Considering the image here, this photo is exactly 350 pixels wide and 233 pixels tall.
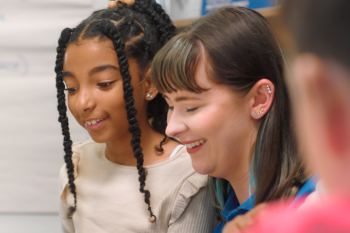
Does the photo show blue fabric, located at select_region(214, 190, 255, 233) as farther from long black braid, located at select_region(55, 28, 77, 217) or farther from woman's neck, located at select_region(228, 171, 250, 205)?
long black braid, located at select_region(55, 28, 77, 217)

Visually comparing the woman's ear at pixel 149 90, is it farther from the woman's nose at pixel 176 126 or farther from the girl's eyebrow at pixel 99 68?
the woman's nose at pixel 176 126

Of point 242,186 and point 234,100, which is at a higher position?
point 234,100

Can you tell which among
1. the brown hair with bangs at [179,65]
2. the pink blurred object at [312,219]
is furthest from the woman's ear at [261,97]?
the pink blurred object at [312,219]

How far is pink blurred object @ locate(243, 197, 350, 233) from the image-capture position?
15 centimetres

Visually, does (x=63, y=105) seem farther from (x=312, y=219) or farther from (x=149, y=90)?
(x=312, y=219)

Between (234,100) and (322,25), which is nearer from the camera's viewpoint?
(322,25)

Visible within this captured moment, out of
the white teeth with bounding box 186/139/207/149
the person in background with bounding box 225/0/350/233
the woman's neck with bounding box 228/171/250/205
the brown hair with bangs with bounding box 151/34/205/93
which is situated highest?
the person in background with bounding box 225/0/350/233

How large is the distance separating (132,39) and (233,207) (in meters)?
0.53

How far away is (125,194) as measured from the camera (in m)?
0.94

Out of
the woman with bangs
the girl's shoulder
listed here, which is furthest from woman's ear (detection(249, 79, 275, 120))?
the girl's shoulder

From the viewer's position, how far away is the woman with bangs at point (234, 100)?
0.65m

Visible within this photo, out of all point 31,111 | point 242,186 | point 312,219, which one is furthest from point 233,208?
point 31,111

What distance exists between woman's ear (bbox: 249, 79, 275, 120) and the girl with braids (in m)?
0.30

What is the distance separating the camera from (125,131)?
36.6 inches
